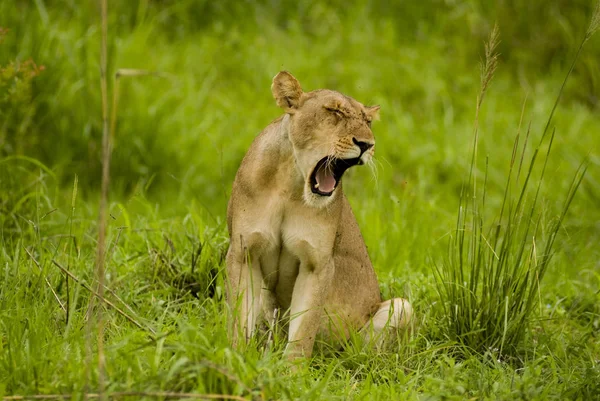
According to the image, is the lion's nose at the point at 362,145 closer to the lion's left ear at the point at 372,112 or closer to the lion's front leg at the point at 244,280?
the lion's left ear at the point at 372,112

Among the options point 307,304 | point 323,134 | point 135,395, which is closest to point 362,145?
point 323,134

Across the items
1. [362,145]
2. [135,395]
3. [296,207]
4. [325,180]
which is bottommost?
[135,395]

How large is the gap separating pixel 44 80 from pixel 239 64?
2518mm

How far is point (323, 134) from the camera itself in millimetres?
4133

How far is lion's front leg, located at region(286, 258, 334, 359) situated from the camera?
4.34 metres

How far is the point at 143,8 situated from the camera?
9258 mm

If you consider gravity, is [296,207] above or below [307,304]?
above

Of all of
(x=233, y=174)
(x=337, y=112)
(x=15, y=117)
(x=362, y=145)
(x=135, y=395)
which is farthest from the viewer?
(x=233, y=174)

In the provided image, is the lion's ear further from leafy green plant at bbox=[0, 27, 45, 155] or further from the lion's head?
leafy green plant at bbox=[0, 27, 45, 155]

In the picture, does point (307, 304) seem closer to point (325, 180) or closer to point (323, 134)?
point (325, 180)

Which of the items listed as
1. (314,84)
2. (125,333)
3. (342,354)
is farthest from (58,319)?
(314,84)

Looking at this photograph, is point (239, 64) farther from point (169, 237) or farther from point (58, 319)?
point (58, 319)

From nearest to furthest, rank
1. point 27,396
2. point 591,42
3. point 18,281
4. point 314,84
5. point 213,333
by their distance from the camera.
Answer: point 27,396, point 213,333, point 18,281, point 314,84, point 591,42

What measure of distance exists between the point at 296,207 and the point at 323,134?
34cm
